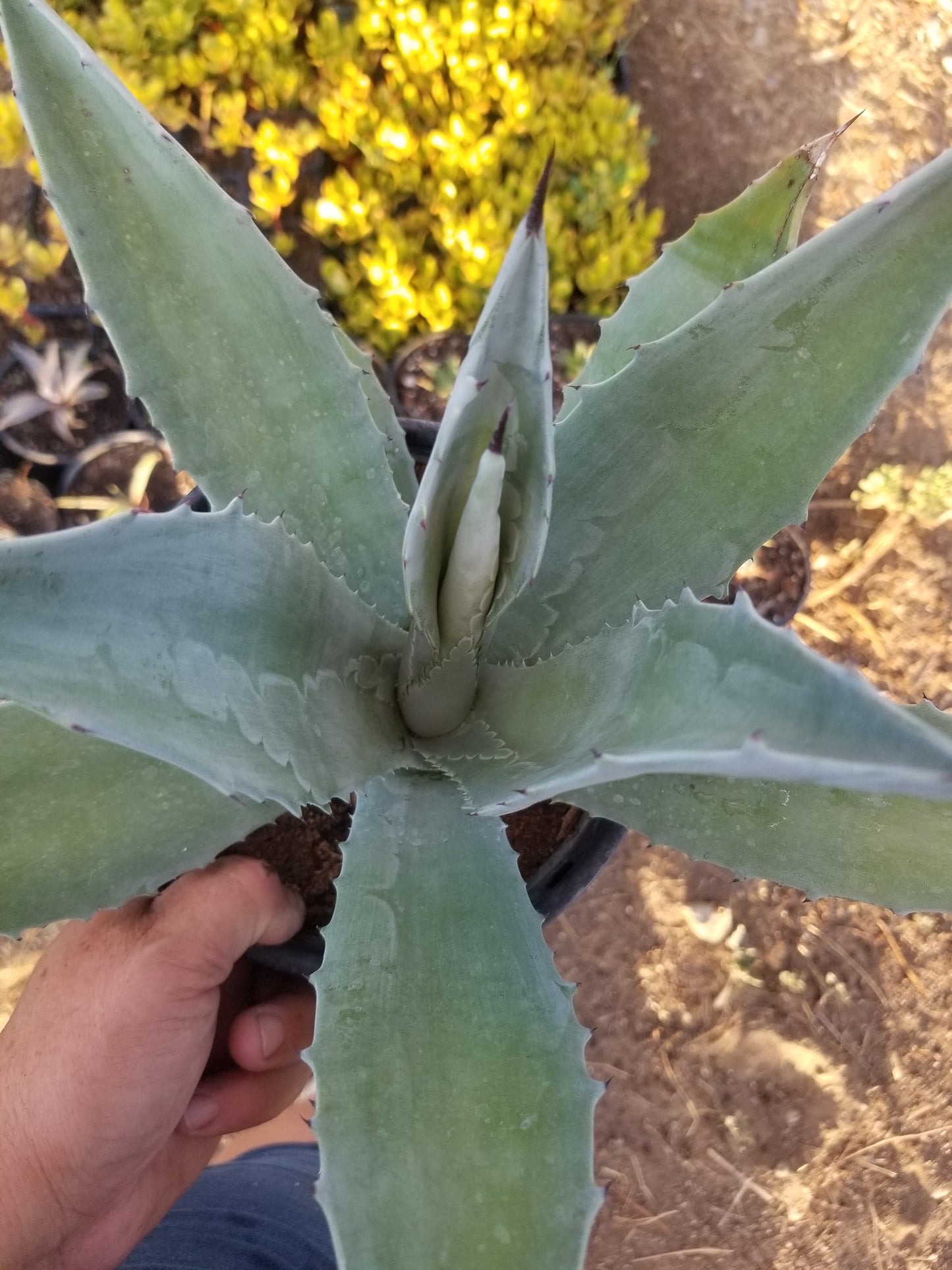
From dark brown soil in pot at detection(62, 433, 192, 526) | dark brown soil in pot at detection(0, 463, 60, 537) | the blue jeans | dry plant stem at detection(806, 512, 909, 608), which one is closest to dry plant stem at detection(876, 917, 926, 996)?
dry plant stem at detection(806, 512, 909, 608)

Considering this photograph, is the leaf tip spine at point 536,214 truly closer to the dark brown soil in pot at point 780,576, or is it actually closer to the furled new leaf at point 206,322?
the furled new leaf at point 206,322

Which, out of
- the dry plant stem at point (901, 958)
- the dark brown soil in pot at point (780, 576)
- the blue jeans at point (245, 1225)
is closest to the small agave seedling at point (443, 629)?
the blue jeans at point (245, 1225)

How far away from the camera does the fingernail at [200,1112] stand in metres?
1.01

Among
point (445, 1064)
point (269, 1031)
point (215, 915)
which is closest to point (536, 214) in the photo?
point (445, 1064)

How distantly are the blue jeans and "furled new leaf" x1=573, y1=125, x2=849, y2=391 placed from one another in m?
0.97

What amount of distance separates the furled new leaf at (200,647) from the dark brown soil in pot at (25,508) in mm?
897

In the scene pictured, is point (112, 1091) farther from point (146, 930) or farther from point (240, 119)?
point (240, 119)

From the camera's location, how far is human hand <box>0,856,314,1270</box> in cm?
82

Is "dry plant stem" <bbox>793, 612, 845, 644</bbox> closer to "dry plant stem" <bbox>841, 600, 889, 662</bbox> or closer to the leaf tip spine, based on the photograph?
"dry plant stem" <bbox>841, 600, 889, 662</bbox>

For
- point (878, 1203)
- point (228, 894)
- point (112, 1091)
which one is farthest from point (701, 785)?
point (878, 1203)

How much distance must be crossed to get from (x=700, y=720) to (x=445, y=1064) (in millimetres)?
313

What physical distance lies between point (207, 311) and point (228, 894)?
52 centimetres

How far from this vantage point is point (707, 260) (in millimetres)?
824

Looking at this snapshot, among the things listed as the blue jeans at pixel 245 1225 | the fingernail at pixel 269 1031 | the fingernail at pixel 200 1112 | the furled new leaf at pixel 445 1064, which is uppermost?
the furled new leaf at pixel 445 1064
